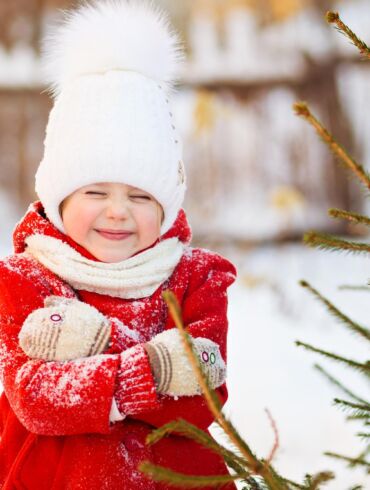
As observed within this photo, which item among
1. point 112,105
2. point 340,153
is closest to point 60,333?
point 112,105

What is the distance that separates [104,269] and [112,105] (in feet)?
1.19

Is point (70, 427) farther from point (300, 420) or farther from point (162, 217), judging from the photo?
point (300, 420)

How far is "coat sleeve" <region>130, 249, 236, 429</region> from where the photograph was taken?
152 centimetres

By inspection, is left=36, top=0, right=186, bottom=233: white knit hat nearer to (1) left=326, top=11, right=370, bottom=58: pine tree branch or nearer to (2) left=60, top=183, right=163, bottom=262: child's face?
(2) left=60, top=183, right=163, bottom=262: child's face

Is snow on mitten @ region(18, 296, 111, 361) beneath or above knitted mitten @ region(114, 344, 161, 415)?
above

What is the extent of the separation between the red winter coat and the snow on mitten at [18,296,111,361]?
0.03m

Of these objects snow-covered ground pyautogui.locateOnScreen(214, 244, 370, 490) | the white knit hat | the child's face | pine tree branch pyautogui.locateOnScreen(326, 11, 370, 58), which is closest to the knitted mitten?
the child's face

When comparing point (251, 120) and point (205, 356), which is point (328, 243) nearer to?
point (205, 356)

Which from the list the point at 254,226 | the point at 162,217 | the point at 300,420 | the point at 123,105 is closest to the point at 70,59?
the point at 123,105

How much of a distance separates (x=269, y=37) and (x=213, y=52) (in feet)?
1.82

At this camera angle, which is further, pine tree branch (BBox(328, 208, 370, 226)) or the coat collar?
the coat collar

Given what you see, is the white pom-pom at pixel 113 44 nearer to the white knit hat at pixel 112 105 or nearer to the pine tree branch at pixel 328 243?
the white knit hat at pixel 112 105

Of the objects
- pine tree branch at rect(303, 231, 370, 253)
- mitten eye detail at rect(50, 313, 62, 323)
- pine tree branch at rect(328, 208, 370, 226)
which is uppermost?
pine tree branch at rect(328, 208, 370, 226)

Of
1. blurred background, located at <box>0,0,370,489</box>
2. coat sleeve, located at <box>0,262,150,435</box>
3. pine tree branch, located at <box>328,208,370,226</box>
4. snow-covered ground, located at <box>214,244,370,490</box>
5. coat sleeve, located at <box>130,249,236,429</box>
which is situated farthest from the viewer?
blurred background, located at <box>0,0,370,489</box>
